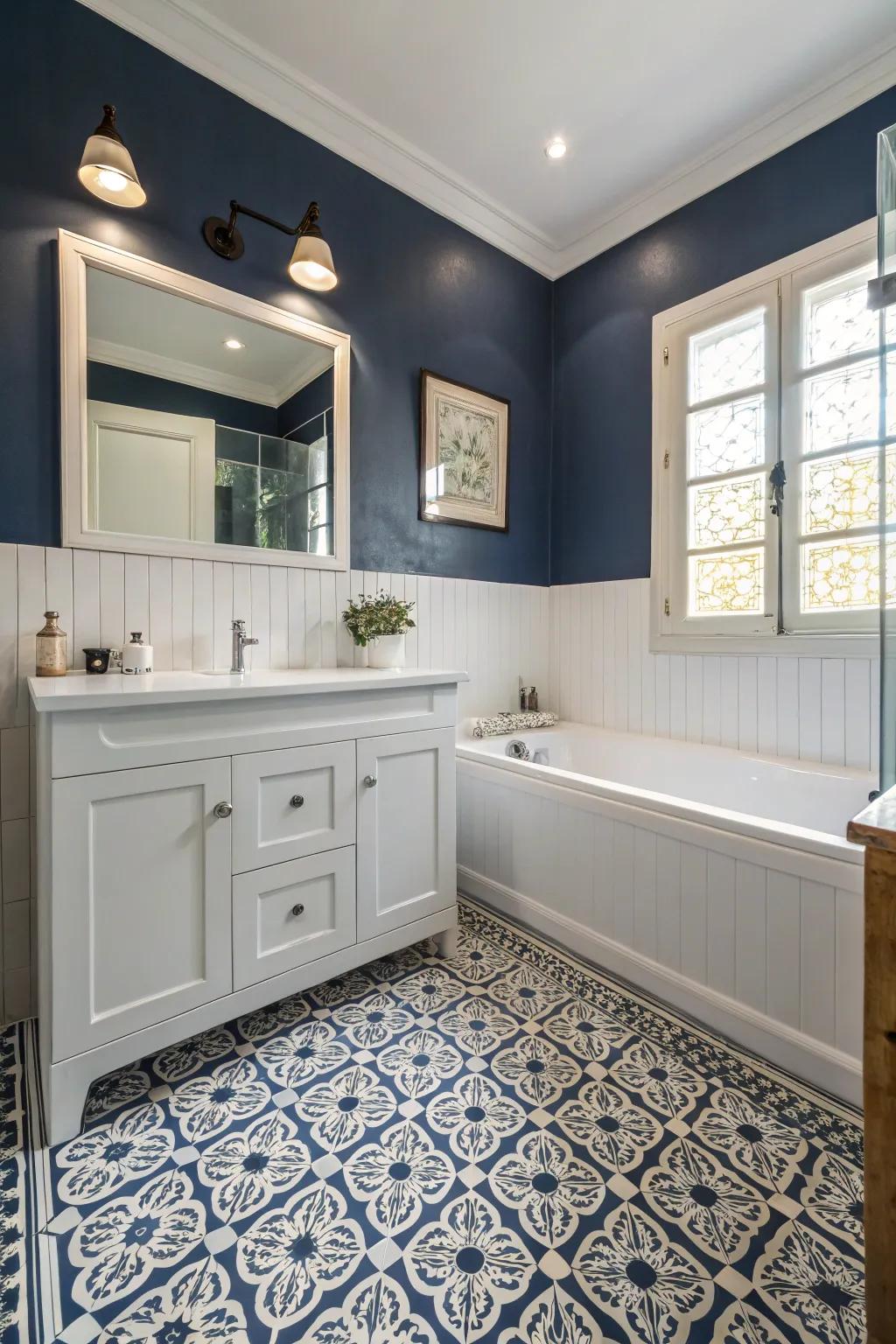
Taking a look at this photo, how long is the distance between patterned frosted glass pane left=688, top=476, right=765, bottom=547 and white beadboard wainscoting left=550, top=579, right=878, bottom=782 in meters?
0.33

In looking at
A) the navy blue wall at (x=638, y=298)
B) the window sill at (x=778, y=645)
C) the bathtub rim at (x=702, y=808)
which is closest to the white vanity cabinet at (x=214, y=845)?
the bathtub rim at (x=702, y=808)

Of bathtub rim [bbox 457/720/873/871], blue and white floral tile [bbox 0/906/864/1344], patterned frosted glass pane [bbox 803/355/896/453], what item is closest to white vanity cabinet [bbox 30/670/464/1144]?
blue and white floral tile [bbox 0/906/864/1344]

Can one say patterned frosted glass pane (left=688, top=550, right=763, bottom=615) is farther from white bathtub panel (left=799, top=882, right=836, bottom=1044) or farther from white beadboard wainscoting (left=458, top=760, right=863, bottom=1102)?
white bathtub panel (left=799, top=882, right=836, bottom=1044)

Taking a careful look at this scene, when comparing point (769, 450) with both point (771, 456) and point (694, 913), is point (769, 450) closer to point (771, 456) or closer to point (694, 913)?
point (771, 456)

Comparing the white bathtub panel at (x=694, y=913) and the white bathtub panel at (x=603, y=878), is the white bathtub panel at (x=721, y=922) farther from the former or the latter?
the white bathtub panel at (x=603, y=878)

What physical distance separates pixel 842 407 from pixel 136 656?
2.44 metres

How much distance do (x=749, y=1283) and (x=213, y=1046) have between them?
1.21 metres

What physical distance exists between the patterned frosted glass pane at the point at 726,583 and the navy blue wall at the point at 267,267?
836mm

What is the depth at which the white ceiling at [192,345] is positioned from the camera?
172cm

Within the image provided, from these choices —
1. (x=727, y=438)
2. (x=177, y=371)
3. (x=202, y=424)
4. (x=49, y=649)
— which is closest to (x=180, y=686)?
(x=49, y=649)

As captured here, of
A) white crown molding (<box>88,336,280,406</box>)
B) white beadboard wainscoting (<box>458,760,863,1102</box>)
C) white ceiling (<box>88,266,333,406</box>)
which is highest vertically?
white ceiling (<box>88,266,333,406</box>)

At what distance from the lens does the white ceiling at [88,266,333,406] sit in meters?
1.72

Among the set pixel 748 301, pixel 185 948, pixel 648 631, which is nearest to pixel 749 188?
pixel 748 301

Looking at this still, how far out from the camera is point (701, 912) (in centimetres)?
157
